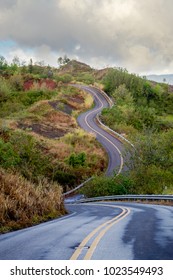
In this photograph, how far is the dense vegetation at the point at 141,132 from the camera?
2989 cm

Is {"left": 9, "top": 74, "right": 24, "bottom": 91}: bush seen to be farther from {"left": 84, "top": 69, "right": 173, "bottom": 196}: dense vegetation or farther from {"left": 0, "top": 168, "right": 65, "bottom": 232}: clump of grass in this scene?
{"left": 0, "top": 168, "right": 65, "bottom": 232}: clump of grass

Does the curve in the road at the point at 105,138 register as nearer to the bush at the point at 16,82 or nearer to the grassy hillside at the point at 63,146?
the grassy hillside at the point at 63,146

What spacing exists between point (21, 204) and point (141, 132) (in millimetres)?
52348

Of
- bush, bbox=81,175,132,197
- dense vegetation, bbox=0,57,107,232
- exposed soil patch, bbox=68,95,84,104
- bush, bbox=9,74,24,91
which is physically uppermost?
bush, bbox=9,74,24,91

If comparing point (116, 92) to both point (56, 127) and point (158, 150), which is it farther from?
point (158, 150)

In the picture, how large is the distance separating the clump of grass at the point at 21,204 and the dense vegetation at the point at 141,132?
524 inches

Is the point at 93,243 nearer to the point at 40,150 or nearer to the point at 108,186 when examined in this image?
the point at 108,186

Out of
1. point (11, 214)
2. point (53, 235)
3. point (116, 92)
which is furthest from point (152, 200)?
point (116, 92)

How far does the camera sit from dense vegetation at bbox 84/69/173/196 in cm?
2989

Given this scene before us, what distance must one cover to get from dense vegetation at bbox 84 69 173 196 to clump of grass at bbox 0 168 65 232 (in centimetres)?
1330

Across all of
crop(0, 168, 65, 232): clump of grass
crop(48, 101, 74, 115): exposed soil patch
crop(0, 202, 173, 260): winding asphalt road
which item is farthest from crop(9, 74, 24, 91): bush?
crop(0, 202, 173, 260): winding asphalt road

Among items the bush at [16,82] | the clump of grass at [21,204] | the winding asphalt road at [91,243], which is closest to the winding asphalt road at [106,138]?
the bush at [16,82]

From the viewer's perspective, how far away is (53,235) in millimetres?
9594

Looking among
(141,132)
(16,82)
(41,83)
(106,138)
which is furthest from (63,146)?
(41,83)
